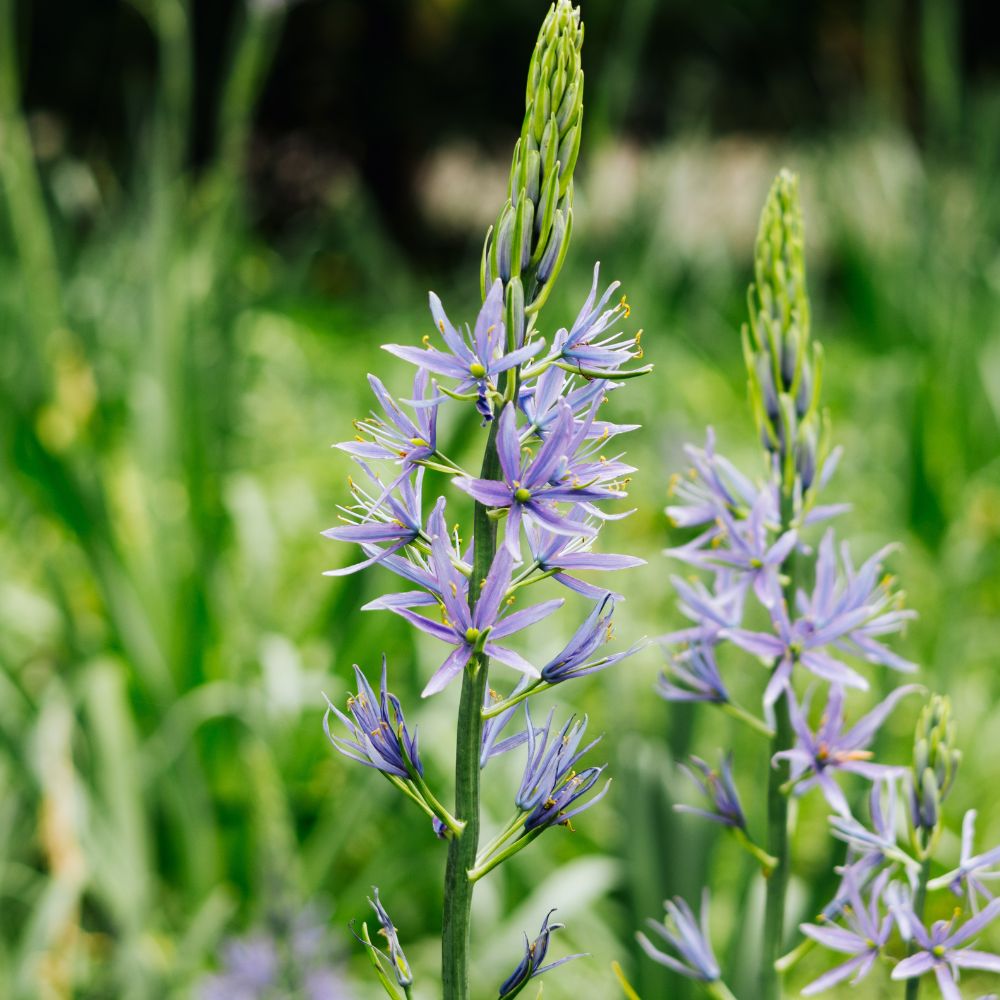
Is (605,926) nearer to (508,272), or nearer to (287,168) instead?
(508,272)

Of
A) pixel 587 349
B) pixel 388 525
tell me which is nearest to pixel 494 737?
pixel 388 525

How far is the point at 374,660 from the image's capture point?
299 centimetres

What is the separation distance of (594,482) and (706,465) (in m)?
0.24

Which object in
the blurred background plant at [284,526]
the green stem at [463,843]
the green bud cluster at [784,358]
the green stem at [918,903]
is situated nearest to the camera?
the green stem at [463,843]

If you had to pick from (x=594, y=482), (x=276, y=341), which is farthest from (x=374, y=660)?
(x=276, y=341)

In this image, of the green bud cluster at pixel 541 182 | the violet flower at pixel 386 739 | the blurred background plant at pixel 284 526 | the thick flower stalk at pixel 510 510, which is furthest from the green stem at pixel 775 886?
the blurred background plant at pixel 284 526

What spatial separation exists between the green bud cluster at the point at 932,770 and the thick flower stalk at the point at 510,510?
25 centimetres

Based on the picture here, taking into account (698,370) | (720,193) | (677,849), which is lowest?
(677,849)

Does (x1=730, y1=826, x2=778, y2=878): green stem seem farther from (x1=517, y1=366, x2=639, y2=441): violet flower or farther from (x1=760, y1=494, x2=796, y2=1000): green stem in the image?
(x1=517, y1=366, x2=639, y2=441): violet flower

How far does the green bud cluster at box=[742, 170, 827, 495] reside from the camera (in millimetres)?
980

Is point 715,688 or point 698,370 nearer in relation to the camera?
point 715,688

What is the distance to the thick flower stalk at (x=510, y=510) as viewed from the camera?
73 centimetres

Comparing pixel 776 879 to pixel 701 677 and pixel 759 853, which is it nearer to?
pixel 759 853

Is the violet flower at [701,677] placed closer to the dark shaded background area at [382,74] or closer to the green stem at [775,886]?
the green stem at [775,886]
